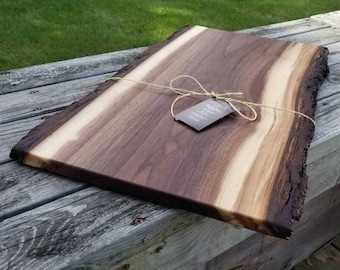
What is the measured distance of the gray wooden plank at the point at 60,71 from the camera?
1251mm

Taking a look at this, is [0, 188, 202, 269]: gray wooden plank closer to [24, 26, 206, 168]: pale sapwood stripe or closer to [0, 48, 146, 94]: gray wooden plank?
[24, 26, 206, 168]: pale sapwood stripe

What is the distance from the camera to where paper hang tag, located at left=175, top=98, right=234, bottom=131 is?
98 cm

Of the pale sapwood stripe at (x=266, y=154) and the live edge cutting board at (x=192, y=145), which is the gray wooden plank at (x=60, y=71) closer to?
the live edge cutting board at (x=192, y=145)

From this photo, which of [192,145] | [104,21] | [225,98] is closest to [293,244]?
[225,98]

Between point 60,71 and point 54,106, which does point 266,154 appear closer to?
point 54,106

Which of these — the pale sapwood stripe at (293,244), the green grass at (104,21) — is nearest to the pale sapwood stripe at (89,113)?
the pale sapwood stripe at (293,244)

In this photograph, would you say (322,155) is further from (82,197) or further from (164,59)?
(82,197)

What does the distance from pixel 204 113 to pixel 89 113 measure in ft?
0.73

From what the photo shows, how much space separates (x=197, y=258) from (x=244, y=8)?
252 centimetres

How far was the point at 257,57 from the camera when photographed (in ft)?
4.45

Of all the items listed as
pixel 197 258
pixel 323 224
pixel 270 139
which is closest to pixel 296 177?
pixel 270 139

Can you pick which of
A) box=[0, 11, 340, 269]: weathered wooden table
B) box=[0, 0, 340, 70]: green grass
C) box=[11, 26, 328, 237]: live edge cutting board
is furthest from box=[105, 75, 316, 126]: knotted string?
box=[0, 0, 340, 70]: green grass

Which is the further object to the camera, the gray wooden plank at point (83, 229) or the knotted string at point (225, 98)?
the knotted string at point (225, 98)

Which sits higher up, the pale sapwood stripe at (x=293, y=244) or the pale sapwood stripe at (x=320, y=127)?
the pale sapwood stripe at (x=320, y=127)
